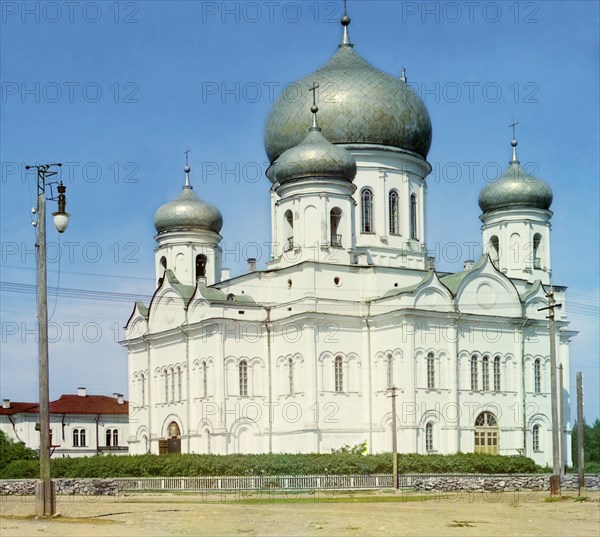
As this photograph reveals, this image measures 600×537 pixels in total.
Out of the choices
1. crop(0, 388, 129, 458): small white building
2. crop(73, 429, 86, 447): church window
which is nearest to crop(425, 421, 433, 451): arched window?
crop(0, 388, 129, 458): small white building

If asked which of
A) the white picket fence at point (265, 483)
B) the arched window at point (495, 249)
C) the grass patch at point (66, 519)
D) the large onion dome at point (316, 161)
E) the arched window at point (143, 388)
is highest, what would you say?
the large onion dome at point (316, 161)

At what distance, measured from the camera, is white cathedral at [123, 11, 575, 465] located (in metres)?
51.0

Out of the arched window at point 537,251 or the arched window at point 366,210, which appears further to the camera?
the arched window at point 537,251

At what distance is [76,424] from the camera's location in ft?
259

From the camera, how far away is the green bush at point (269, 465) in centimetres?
4350

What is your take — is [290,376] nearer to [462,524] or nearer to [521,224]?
[521,224]

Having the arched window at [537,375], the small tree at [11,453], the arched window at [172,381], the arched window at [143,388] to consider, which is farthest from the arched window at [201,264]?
the arched window at [537,375]

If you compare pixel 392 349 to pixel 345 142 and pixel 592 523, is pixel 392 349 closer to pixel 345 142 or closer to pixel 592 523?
pixel 345 142

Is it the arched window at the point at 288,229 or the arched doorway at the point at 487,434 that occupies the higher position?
the arched window at the point at 288,229

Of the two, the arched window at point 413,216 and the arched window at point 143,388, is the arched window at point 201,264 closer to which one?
the arched window at point 143,388

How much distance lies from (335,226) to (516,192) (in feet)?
37.7

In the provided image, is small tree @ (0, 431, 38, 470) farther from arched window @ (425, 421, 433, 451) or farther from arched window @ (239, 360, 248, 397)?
arched window @ (425, 421, 433, 451)

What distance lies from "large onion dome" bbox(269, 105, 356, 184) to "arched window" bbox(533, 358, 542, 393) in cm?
1225

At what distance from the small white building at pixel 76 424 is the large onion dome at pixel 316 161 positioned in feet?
100
